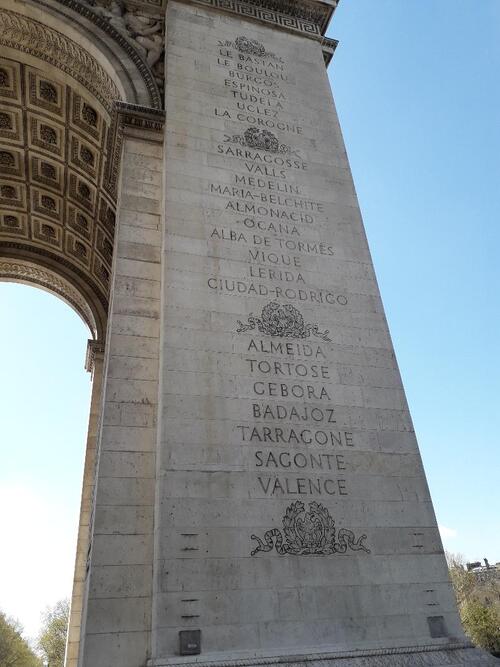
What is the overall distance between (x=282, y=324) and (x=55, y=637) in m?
54.4

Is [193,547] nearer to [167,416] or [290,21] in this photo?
[167,416]

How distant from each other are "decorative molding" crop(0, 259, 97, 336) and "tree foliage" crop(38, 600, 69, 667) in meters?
39.2

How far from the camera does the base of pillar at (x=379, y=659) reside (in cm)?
680

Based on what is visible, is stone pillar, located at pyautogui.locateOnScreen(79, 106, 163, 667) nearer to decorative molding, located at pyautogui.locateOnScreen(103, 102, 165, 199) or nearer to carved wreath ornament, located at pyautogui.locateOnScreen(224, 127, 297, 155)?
decorative molding, located at pyautogui.locateOnScreen(103, 102, 165, 199)

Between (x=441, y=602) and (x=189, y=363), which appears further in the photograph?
(x=189, y=363)

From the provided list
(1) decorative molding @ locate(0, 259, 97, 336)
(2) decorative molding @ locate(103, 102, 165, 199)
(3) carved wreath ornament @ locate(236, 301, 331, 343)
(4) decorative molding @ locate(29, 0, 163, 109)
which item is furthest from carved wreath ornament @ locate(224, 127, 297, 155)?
(1) decorative molding @ locate(0, 259, 97, 336)

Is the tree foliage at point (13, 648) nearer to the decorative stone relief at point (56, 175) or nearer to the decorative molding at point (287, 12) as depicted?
the decorative stone relief at point (56, 175)

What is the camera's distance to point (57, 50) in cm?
1460

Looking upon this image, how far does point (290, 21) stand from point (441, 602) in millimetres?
15985

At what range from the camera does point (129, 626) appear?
7219 millimetres

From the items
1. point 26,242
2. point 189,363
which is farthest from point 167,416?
point 26,242

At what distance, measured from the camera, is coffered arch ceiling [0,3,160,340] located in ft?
45.6

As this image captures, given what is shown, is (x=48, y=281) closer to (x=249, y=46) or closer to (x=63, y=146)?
(x=63, y=146)

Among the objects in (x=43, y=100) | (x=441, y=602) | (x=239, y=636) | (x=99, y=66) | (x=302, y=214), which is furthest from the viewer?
(x=43, y=100)
